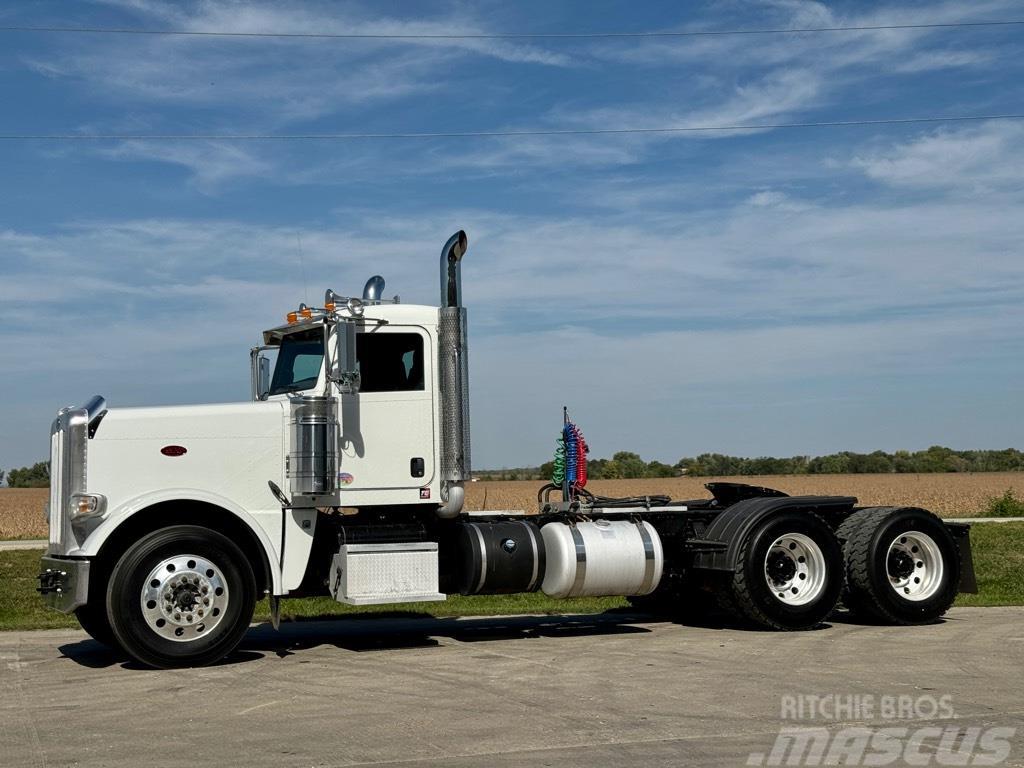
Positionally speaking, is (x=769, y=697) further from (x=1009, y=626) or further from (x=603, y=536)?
(x=1009, y=626)

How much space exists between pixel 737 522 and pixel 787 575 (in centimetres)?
81

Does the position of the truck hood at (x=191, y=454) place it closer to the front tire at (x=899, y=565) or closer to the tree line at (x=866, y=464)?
the front tire at (x=899, y=565)

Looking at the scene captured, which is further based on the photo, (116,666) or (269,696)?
(116,666)

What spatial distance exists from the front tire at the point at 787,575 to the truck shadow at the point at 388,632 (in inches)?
49.0

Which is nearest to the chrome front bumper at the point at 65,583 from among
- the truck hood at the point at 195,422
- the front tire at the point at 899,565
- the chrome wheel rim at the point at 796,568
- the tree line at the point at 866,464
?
the truck hood at the point at 195,422

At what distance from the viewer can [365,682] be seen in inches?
395

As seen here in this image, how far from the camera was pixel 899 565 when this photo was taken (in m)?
14.0

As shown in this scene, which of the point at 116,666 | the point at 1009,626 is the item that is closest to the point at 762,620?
the point at 1009,626

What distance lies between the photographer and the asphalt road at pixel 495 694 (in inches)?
296

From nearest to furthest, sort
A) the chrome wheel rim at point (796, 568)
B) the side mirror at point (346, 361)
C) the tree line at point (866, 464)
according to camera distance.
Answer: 1. the side mirror at point (346, 361)
2. the chrome wheel rim at point (796, 568)
3. the tree line at point (866, 464)

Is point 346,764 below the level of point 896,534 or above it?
below

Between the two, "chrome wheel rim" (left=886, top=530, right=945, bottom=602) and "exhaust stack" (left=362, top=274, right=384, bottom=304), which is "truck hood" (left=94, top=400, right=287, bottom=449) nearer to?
"exhaust stack" (left=362, top=274, right=384, bottom=304)

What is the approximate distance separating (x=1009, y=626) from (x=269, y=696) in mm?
8020

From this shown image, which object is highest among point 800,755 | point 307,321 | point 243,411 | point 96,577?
point 307,321
